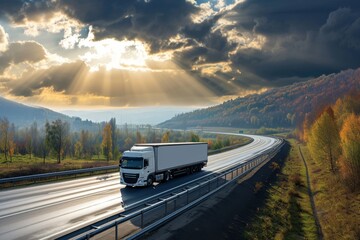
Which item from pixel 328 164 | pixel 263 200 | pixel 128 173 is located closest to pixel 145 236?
pixel 128 173

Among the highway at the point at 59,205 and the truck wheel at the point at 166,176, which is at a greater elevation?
the truck wheel at the point at 166,176

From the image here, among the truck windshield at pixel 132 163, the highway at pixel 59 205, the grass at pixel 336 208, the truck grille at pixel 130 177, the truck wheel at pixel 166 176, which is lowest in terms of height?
the grass at pixel 336 208

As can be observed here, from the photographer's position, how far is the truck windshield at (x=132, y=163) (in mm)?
30959

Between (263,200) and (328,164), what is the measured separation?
34.8 metres

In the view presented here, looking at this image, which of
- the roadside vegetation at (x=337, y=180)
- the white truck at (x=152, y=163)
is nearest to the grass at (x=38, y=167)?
the white truck at (x=152, y=163)

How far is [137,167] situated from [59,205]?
8657 millimetres

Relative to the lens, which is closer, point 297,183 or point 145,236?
point 145,236

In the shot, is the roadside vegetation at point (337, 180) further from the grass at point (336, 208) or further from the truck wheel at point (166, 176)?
the truck wheel at point (166, 176)

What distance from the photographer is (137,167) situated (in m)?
30.8

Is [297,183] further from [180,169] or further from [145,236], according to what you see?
[145,236]

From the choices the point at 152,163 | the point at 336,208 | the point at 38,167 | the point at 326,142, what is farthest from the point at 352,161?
the point at 38,167

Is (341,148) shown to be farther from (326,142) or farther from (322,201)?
(322,201)

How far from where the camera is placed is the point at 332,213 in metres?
32.5

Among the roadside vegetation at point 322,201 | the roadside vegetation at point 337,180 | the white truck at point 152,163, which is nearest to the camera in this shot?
the roadside vegetation at point 322,201
